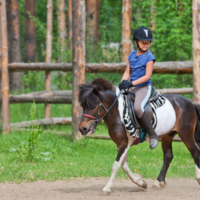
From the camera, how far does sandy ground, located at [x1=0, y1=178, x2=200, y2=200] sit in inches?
169

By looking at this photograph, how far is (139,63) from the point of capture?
4668 mm

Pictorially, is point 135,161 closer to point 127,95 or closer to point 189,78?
point 127,95

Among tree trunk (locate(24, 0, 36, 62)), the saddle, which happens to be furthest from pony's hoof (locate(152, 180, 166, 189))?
tree trunk (locate(24, 0, 36, 62))

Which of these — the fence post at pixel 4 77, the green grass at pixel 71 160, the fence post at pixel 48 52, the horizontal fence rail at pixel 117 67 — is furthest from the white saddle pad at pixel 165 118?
the fence post at pixel 48 52

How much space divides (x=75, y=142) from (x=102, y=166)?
1548 mm

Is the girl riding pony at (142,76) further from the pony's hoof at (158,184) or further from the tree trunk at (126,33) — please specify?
the tree trunk at (126,33)

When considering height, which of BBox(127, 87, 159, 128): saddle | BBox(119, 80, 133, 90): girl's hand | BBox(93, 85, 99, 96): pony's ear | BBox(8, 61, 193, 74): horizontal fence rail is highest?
BBox(8, 61, 193, 74): horizontal fence rail

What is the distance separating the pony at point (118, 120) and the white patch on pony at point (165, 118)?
2.6 inches

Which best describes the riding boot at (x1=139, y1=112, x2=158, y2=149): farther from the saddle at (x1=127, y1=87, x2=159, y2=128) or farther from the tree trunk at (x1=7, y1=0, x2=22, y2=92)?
the tree trunk at (x1=7, y1=0, x2=22, y2=92)

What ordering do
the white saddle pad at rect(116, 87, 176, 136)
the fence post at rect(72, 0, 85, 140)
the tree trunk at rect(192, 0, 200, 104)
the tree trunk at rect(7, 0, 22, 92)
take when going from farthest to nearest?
the tree trunk at rect(7, 0, 22, 92), the fence post at rect(72, 0, 85, 140), the tree trunk at rect(192, 0, 200, 104), the white saddle pad at rect(116, 87, 176, 136)

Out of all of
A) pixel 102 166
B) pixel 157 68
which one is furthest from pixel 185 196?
pixel 157 68

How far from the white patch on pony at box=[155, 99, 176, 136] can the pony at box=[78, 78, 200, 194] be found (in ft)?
0.22

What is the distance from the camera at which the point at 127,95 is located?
464cm

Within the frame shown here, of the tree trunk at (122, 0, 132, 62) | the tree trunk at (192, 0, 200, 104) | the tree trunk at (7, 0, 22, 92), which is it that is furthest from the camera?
the tree trunk at (7, 0, 22, 92)
